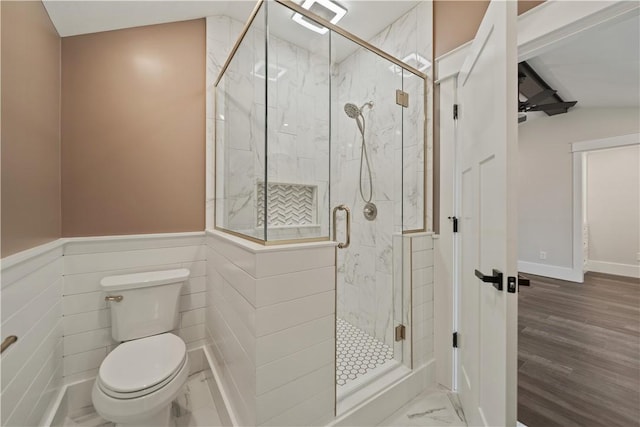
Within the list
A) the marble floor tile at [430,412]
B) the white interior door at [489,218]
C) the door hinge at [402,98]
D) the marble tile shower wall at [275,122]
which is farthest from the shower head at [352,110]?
the marble floor tile at [430,412]

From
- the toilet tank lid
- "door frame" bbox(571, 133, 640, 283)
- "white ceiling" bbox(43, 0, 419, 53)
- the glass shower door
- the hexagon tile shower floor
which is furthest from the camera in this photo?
"door frame" bbox(571, 133, 640, 283)

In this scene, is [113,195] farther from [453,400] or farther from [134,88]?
[453,400]

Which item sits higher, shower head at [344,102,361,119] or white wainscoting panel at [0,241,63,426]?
shower head at [344,102,361,119]

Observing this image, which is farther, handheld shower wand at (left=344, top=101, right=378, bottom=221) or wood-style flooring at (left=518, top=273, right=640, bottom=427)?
handheld shower wand at (left=344, top=101, right=378, bottom=221)

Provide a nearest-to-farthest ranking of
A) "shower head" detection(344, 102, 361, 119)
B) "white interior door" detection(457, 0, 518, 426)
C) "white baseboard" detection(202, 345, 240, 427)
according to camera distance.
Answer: "white interior door" detection(457, 0, 518, 426), "white baseboard" detection(202, 345, 240, 427), "shower head" detection(344, 102, 361, 119)

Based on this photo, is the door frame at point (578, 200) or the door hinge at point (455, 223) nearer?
the door hinge at point (455, 223)

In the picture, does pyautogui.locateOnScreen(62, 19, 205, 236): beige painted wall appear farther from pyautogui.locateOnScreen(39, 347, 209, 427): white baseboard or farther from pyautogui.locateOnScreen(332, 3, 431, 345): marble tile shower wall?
pyautogui.locateOnScreen(332, 3, 431, 345): marble tile shower wall

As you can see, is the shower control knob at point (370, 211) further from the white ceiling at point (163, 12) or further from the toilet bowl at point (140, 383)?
the toilet bowl at point (140, 383)

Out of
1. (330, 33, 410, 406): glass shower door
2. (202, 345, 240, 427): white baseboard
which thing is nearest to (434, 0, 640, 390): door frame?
(330, 33, 410, 406): glass shower door

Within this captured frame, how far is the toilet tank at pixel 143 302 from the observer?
5.13 feet

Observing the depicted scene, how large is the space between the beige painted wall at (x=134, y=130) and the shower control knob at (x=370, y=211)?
4.45ft

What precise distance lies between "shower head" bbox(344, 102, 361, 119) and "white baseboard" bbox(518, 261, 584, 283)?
14.9ft

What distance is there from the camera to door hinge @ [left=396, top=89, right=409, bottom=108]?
6.24 ft

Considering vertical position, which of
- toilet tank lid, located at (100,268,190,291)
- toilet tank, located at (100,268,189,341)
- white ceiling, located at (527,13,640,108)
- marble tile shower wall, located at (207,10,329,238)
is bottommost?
toilet tank, located at (100,268,189,341)
